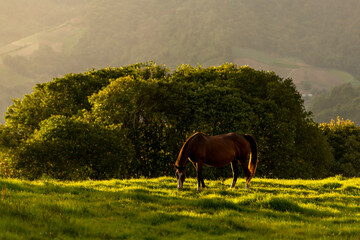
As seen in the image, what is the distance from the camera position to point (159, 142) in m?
34.8

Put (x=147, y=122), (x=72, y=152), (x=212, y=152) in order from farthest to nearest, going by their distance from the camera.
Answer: (x=147, y=122) → (x=72, y=152) → (x=212, y=152)

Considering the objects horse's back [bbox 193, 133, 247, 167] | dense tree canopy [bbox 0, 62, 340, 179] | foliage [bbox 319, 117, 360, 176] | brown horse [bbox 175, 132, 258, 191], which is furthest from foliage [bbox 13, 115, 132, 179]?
foliage [bbox 319, 117, 360, 176]

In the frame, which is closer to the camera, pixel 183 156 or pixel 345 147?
pixel 183 156

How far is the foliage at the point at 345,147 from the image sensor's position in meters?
53.7

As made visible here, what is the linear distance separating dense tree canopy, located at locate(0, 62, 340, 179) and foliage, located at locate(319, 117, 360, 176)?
1458cm

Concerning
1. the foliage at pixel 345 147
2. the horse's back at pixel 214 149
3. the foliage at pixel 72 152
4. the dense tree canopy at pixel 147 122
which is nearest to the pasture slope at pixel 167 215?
the horse's back at pixel 214 149

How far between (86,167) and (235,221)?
724 inches

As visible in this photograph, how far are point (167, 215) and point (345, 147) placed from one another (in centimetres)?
5319

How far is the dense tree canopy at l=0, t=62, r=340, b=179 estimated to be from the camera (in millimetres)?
26875

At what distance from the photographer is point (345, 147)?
186 ft

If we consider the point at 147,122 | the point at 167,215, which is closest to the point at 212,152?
the point at 167,215

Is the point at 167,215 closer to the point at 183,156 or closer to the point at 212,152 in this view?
the point at 183,156

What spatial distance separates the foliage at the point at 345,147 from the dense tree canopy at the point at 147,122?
1458cm

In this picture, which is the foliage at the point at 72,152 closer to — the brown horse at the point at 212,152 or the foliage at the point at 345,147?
the brown horse at the point at 212,152
